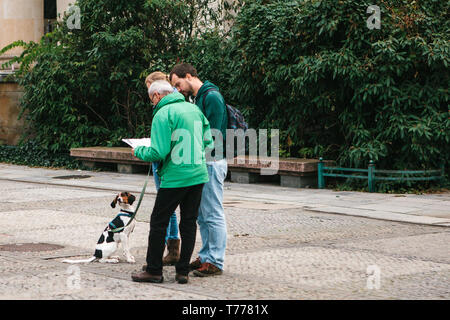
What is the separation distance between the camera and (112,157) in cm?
1819

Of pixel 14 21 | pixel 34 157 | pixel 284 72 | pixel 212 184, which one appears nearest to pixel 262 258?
pixel 212 184

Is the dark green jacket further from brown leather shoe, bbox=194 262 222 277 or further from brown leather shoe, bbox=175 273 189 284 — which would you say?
brown leather shoe, bbox=175 273 189 284

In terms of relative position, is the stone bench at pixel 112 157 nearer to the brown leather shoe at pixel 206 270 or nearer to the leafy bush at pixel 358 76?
the leafy bush at pixel 358 76

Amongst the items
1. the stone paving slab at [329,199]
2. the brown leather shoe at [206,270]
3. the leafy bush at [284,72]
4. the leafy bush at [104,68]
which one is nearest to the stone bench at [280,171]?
the stone paving slab at [329,199]

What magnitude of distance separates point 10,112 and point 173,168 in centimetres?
1709

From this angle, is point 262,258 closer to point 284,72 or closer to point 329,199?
point 329,199

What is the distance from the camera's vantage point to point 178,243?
7539mm

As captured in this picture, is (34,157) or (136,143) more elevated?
(136,143)

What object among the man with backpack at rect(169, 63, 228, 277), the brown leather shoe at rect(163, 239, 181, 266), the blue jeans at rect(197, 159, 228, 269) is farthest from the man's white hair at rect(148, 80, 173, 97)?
the brown leather shoe at rect(163, 239, 181, 266)

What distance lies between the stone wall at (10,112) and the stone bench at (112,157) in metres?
4.02

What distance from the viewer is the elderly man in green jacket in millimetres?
6422

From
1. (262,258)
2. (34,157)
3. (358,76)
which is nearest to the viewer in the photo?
(262,258)

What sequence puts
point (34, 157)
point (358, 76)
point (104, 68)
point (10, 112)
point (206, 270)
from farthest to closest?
1. point (10, 112)
2. point (34, 157)
3. point (104, 68)
4. point (358, 76)
5. point (206, 270)
